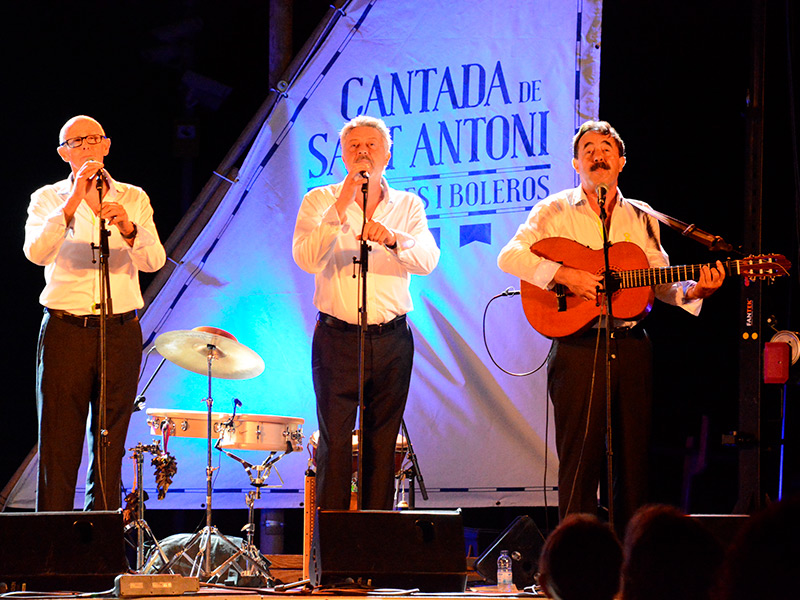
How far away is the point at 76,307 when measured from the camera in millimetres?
4387

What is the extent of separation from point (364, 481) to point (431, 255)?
1.12 metres

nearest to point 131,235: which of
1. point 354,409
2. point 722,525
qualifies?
point 354,409

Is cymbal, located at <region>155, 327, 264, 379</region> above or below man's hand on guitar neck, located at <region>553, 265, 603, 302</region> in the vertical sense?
below

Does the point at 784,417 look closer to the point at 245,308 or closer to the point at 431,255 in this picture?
the point at 431,255

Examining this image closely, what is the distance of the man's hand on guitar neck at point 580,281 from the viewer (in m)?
4.27

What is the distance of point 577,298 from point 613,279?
0.26 metres

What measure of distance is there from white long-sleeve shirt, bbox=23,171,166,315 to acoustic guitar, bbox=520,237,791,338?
1851 millimetres

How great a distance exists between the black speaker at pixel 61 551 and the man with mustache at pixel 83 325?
0.74 m

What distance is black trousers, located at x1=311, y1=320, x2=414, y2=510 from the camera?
431 cm

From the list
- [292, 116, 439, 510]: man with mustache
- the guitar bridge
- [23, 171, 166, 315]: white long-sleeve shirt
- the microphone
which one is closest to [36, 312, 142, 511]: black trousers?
[23, 171, 166, 315]: white long-sleeve shirt

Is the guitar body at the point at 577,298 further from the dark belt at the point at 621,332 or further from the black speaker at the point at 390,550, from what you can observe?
the black speaker at the point at 390,550

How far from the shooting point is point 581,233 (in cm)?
458

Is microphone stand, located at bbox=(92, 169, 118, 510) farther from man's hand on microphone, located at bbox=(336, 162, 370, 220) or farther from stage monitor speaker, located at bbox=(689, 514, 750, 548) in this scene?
stage monitor speaker, located at bbox=(689, 514, 750, 548)

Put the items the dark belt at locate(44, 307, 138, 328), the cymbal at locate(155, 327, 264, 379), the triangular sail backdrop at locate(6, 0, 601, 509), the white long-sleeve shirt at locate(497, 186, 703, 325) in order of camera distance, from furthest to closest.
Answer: the triangular sail backdrop at locate(6, 0, 601, 509)
the cymbal at locate(155, 327, 264, 379)
the white long-sleeve shirt at locate(497, 186, 703, 325)
the dark belt at locate(44, 307, 138, 328)
